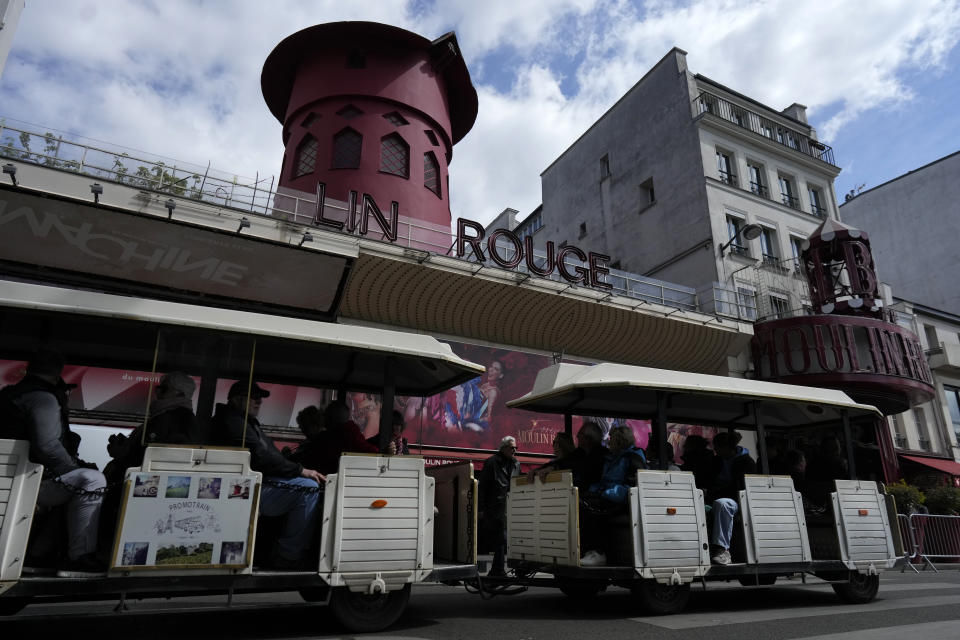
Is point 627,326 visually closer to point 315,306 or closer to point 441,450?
point 441,450

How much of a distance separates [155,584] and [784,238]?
26.5 m

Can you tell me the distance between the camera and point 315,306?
9.97 m

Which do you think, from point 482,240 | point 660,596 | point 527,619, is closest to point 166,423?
point 527,619

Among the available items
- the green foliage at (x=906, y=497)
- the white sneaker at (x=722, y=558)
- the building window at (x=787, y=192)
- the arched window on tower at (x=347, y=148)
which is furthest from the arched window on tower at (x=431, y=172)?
the white sneaker at (x=722, y=558)

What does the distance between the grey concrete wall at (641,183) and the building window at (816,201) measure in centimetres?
692

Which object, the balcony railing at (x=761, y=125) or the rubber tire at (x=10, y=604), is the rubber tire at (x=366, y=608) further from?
the balcony railing at (x=761, y=125)

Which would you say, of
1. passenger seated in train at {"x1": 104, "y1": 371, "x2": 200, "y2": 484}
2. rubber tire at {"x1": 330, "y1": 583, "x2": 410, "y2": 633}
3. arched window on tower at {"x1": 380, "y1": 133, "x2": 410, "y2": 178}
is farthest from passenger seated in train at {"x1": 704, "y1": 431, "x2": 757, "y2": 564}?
arched window on tower at {"x1": 380, "y1": 133, "x2": 410, "y2": 178}

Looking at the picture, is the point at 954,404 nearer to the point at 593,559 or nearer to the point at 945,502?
the point at 945,502

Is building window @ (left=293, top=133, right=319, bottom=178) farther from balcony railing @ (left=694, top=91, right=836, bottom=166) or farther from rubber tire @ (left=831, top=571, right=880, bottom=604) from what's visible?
rubber tire @ (left=831, top=571, right=880, bottom=604)

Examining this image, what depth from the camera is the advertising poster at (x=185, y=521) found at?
471 cm

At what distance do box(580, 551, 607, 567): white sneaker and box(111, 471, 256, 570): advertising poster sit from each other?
3.40 m

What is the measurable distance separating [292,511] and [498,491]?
416 cm

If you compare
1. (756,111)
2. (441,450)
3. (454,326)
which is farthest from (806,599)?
(756,111)

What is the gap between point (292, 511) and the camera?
5.43 m
